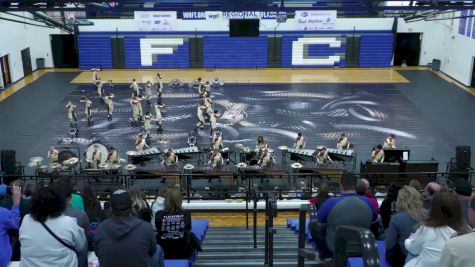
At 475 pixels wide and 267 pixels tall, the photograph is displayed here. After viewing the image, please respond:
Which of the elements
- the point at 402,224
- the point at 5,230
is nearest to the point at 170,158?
the point at 5,230

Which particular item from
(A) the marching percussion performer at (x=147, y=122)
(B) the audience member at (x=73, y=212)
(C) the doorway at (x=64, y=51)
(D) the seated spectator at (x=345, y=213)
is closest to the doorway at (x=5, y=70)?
(C) the doorway at (x=64, y=51)

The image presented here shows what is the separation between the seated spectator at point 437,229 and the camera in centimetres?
341

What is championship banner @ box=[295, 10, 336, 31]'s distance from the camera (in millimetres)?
23358

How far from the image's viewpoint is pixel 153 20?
2252cm

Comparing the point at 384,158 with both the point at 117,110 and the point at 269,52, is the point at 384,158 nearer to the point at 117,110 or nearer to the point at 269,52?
the point at 117,110

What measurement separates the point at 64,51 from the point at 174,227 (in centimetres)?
3166

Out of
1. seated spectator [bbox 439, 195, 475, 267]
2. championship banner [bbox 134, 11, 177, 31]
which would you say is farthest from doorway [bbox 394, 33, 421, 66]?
seated spectator [bbox 439, 195, 475, 267]

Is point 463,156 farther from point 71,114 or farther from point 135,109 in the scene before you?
point 71,114

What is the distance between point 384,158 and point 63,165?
9.98 meters

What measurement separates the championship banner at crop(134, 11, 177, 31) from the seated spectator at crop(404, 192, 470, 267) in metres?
19.9

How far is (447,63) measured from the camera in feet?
104

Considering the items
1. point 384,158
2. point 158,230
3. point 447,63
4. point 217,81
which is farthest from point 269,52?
point 158,230

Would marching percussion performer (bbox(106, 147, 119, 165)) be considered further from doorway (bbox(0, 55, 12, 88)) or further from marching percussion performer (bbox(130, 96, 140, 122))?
doorway (bbox(0, 55, 12, 88))

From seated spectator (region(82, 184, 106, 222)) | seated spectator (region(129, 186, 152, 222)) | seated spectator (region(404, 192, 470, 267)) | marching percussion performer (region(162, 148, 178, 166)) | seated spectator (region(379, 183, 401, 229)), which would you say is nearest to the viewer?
seated spectator (region(404, 192, 470, 267))
